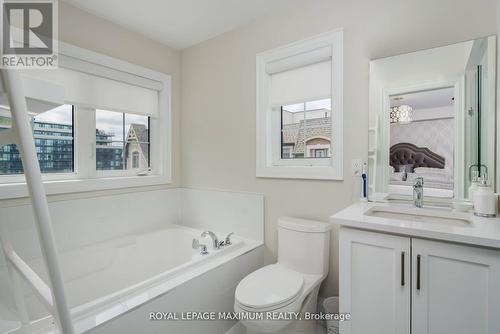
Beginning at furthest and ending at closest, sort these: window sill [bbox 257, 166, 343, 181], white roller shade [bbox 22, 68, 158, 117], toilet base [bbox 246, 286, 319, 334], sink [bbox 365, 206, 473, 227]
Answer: white roller shade [bbox 22, 68, 158, 117]
window sill [bbox 257, 166, 343, 181]
toilet base [bbox 246, 286, 319, 334]
sink [bbox 365, 206, 473, 227]

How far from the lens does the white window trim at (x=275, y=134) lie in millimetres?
1834

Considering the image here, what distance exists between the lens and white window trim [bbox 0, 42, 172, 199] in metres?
1.93

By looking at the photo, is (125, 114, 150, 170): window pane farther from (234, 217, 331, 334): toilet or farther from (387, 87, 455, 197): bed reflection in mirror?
(387, 87, 455, 197): bed reflection in mirror

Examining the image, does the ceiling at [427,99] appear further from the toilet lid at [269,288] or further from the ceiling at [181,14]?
the toilet lid at [269,288]

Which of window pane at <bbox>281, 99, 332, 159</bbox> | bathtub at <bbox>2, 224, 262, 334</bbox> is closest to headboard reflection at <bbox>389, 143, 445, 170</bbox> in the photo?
window pane at <bbox>281, 99, 332, 159</bbox>

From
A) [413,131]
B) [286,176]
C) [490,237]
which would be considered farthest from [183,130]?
[490,237]

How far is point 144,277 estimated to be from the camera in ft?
7.27

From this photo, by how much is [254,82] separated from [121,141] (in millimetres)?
1444

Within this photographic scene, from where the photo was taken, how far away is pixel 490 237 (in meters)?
0.97

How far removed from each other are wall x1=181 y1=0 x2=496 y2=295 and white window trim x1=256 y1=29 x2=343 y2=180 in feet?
0.16

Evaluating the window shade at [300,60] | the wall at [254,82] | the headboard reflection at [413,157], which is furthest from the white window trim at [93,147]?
the headboard reflection at [413,157]

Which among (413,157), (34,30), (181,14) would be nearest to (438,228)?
(413,157)

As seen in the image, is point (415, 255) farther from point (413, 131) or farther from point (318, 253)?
point (413, 131)

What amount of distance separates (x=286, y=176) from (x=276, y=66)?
957 mm
